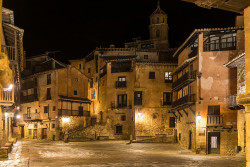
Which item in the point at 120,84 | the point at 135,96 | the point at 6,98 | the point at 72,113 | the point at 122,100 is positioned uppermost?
the point at 120,84

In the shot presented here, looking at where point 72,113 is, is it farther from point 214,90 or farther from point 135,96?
point 214,90

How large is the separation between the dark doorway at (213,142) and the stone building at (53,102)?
2639 centimetres

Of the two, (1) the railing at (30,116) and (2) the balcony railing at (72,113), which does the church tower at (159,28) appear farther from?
(1) the railing at (30,116)

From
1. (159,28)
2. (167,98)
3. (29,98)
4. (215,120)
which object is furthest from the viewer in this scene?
(159,28)

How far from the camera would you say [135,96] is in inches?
1823

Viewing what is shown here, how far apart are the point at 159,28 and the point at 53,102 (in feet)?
100

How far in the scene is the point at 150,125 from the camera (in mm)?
45500

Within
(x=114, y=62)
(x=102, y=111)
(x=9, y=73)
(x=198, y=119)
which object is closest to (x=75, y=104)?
(x=102, y=111)

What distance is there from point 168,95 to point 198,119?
16925 mm

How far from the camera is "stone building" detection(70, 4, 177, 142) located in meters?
45.6

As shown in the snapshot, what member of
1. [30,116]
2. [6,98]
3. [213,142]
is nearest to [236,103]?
[213,142]

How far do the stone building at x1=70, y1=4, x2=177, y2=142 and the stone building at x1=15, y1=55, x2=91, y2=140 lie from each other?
3.77m

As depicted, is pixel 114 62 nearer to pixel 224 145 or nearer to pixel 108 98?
pixel 108 98

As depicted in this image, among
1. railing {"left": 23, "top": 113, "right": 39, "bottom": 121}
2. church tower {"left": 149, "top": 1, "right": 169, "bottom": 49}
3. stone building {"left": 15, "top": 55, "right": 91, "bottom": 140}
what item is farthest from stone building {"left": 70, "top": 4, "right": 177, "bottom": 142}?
church tower {"left": 149, "top": 1, "right": 169, "bottom": 49}
